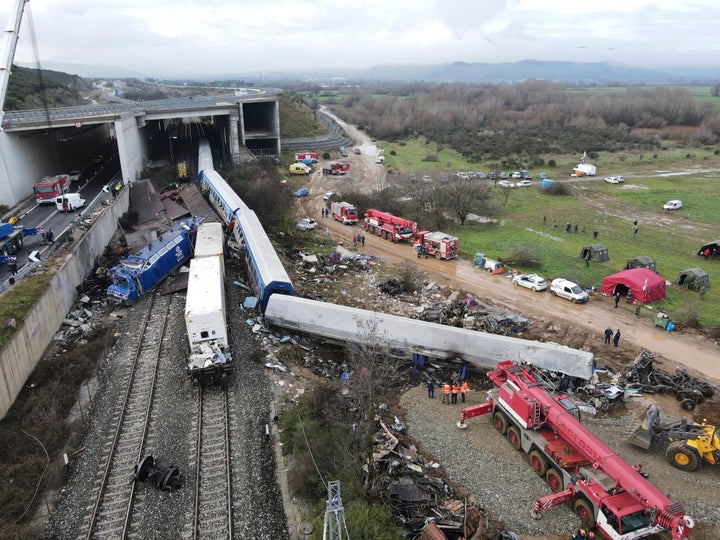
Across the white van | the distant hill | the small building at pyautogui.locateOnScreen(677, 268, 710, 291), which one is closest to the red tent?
the small building at pyautogui.locateOnScreen(677, 268, 710, 291)

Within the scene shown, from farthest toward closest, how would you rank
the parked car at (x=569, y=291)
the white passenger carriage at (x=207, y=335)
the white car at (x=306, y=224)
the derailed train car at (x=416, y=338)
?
the white car at (x=306, y=224) → the parked car at (x=569, y=291) → the derailed train car at (x=416, y=338) → the white passenger carriage at (x=207, y=335)

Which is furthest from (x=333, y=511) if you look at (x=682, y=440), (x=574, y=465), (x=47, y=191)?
(x=47, y=191)

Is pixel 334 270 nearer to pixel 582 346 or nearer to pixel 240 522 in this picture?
pixel 582 346

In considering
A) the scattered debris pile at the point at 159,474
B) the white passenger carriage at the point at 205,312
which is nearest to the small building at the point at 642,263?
the white passenger carriage at the point at 205,312

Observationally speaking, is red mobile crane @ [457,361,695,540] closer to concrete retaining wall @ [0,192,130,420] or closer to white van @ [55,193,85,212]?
concrete retaining wall @ [0,192,130,420]

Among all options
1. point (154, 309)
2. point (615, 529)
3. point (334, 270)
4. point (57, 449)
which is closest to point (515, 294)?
point (334, 270)

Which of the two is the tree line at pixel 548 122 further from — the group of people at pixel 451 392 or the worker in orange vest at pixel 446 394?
the worker in orange vest at pixel 446 394
